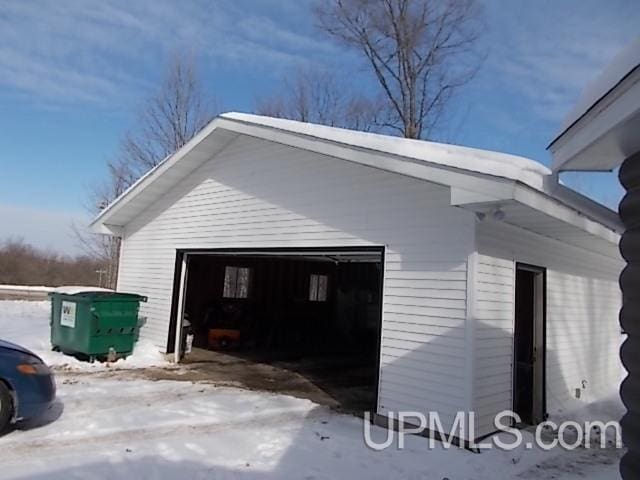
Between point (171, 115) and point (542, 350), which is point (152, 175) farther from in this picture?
point (171, 115)

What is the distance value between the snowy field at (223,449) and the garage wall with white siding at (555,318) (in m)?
0.89

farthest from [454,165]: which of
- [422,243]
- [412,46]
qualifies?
[412,46]

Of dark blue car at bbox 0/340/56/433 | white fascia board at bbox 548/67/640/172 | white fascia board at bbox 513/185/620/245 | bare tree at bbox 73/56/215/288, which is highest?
bare tree at bbox 73/56/215/288

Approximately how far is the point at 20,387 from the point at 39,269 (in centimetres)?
3247

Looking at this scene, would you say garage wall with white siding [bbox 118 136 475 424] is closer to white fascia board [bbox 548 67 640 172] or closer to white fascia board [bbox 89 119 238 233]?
white fascia board [bbox 89 119 238 233]

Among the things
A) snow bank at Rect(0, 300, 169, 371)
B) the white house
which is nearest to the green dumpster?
snow bank at Rect(0, 300, 169, 371)

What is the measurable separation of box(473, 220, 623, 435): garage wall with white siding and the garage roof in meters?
0.74

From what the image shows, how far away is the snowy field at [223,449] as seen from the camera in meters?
4.24

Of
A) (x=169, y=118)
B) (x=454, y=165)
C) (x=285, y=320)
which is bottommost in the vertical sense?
(x=285, y=320)

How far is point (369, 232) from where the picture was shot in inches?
260

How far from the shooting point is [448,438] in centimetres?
548

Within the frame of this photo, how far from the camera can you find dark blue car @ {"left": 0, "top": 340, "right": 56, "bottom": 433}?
4664mm

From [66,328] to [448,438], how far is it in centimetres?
695

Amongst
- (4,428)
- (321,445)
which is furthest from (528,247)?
(4,428)
